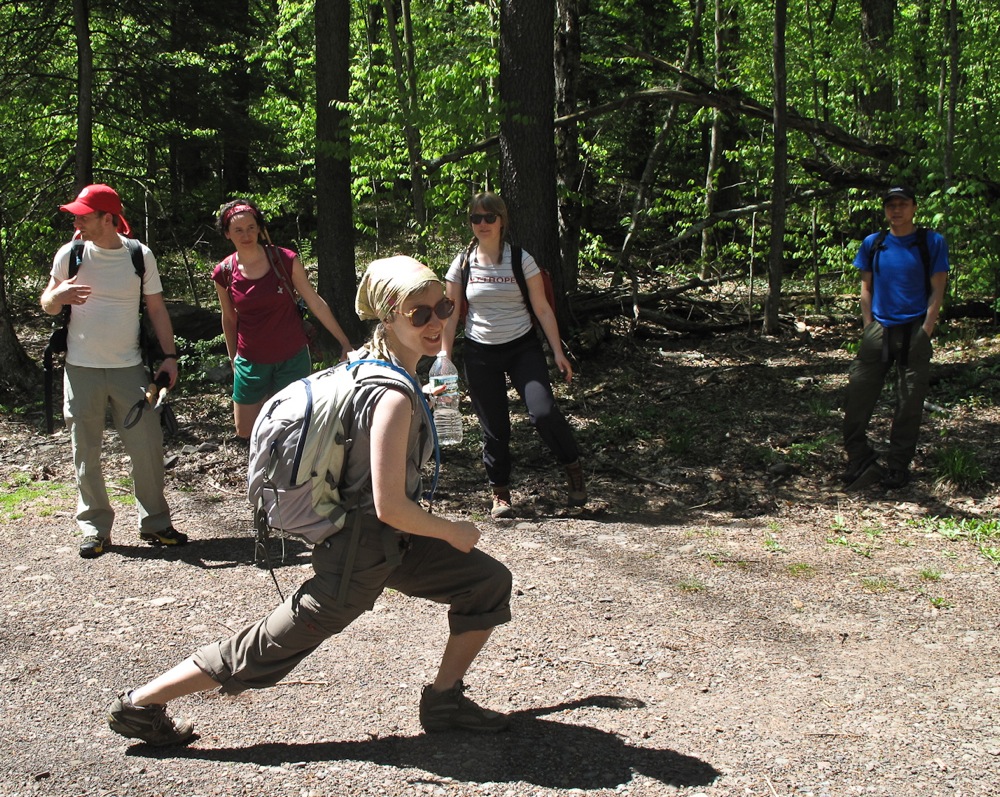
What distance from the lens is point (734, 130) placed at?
1880 cm

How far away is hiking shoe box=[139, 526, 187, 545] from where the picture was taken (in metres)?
6.19

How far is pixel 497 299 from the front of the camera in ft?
21.2

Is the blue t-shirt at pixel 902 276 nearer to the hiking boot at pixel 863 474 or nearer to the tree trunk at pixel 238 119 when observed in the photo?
the hiking boot at pixel 863 474

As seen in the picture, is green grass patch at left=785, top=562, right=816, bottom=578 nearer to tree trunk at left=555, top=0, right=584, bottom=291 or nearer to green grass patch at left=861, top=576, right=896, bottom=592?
green grass patch at left=861, top=576, right=896, bottom=592

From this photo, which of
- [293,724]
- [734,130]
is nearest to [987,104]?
[734,130]

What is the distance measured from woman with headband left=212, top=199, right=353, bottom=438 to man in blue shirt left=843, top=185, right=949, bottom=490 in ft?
12.5

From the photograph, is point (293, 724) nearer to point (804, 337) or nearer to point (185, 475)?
point (185, 475)

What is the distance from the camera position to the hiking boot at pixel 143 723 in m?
3.49

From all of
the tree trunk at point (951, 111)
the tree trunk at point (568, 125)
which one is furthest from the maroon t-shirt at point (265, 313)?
the tree trunk at point (951, 111)

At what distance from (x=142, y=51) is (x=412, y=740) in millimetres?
10990

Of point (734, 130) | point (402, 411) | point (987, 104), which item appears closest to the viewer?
point (402, 411)

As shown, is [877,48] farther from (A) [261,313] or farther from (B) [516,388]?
(A) [261,313]

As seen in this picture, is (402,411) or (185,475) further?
(185,475)

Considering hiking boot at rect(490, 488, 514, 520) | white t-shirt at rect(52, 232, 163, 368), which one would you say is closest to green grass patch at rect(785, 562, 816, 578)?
hiking boot at rect(490, 488, 514, 520)
